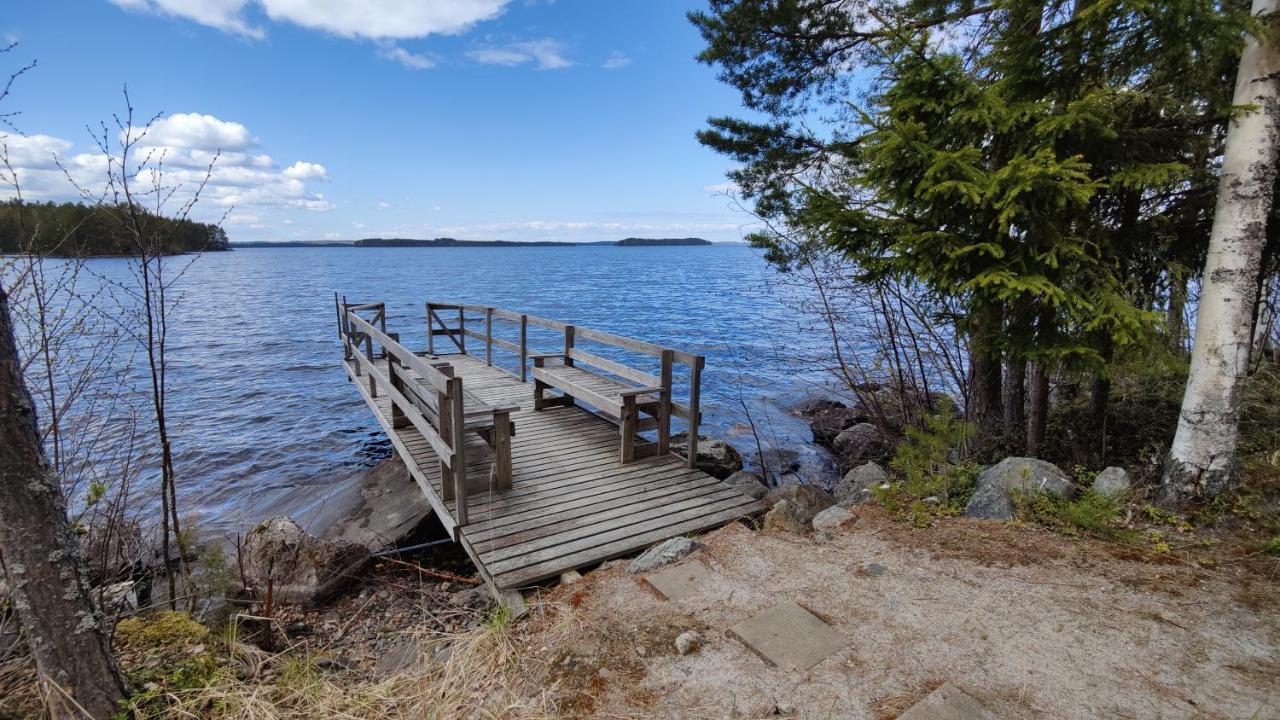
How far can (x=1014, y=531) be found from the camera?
438 centimetres

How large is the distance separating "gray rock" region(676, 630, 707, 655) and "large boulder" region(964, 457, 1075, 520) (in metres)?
2.80

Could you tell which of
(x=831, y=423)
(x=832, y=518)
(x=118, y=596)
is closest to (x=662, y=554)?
(x=832, y=518)

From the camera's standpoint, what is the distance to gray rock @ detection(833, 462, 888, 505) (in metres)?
5.72

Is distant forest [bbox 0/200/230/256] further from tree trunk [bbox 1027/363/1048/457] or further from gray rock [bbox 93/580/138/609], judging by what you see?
tree trunk [bbox 1027/363/1048/457]

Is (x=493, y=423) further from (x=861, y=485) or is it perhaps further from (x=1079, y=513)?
(x=1079, y=513)

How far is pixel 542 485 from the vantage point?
584cm

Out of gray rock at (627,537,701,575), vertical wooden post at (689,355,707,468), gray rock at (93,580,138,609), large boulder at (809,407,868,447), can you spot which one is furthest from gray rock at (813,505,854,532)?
large boulder at (809,407,868,447)

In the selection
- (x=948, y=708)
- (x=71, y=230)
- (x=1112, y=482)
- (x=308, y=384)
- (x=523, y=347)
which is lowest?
(x=308, y=384)

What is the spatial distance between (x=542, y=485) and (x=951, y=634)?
148 inches

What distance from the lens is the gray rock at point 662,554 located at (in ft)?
14.3

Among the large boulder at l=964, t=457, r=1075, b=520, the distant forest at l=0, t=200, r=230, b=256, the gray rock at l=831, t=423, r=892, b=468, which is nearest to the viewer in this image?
the distant forest at l=0, t=200, r=230, b=256

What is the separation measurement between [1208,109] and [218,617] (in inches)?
327

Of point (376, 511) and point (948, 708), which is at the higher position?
point (948, 708)

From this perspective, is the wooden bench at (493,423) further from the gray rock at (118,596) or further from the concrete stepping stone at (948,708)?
the concrete stepping stone at (948,708)
